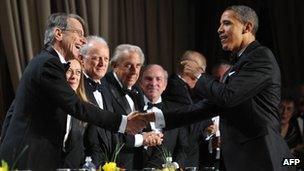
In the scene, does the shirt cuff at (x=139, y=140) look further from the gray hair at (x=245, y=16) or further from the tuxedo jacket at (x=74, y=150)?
the gray hair at (x=245, y=16)

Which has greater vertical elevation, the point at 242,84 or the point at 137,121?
the point at 242,84

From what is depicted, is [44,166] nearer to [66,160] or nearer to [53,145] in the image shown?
[53,145]

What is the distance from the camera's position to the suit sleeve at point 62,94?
4031 mm

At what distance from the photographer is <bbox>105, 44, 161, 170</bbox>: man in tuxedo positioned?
5324 mm

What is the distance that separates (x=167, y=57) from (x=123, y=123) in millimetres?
3439

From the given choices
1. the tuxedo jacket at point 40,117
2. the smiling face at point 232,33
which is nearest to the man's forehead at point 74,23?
the tuxedo jacket at point 40,117

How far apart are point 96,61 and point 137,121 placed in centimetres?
90

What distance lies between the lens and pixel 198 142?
242 inches

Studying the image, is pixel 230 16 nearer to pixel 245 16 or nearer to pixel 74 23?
pixel 245 16

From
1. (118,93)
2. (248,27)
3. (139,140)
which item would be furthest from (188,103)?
(248,27)

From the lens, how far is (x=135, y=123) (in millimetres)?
4711

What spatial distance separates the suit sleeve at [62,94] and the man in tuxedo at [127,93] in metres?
0.93

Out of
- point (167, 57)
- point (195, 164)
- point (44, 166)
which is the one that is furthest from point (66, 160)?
point (167, 57)

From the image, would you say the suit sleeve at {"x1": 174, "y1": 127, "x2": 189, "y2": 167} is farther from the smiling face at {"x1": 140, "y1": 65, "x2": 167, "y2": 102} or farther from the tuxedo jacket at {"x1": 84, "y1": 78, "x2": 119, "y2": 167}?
the tuxedo jacket at {"x1": 84, "y1": 78, "x2": 119, "y2": 167}
